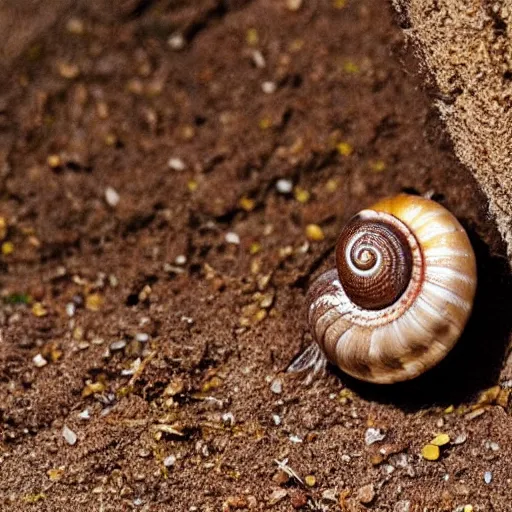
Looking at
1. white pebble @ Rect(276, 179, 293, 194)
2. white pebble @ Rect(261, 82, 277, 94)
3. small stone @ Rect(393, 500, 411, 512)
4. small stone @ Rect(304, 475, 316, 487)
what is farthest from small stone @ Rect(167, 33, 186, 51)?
small stone @ Rect(393, 500, 411, 512)

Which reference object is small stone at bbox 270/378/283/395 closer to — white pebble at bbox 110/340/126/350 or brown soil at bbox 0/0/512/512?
brown soil at bbox 0/0/512/512

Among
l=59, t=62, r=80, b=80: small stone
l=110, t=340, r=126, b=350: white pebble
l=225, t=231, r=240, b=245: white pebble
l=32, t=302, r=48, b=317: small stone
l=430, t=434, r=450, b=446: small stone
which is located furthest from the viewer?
l=59, t=62, r=80, b=80: small stone

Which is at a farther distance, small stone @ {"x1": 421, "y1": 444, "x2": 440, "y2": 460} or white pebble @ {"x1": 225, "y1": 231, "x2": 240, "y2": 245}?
white pebble @ {"x1": 225, "y1": 231, "x2": 240, "y2": 245}

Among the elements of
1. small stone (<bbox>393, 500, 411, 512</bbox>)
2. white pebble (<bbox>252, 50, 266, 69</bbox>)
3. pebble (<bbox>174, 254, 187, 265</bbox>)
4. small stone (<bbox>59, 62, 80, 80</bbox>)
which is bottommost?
small stone (<bbox>393, 500, 411, 512</bbox>)

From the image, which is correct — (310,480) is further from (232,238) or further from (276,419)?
(232,238)

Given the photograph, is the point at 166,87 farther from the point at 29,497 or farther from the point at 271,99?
the point at 29,497

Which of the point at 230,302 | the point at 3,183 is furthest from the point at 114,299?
the point at 3,183

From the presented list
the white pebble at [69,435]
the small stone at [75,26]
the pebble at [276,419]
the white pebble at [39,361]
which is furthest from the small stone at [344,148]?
the white pebble at [69,435]
